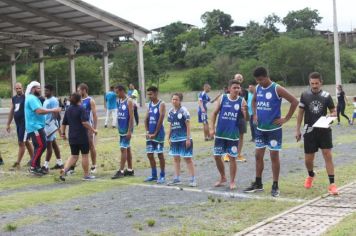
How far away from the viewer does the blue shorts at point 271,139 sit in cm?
887

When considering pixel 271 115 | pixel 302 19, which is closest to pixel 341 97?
pixel 271 115

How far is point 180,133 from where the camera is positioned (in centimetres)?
1003

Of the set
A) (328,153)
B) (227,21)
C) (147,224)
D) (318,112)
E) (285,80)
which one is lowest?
(147,224)

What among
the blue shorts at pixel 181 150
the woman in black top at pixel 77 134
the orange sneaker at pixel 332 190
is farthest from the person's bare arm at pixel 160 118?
the orange sneaker at pixel 332 190

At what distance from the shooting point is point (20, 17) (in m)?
41.8

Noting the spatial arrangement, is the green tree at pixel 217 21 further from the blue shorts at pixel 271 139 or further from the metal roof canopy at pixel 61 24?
the blue shorts at pixel 271 139

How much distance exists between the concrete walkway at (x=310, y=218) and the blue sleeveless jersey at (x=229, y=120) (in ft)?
6.48

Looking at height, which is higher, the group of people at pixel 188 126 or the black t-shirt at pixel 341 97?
the black t-shirt at pixel 341 97

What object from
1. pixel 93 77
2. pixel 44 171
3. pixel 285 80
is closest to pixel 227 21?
pixel 285 80

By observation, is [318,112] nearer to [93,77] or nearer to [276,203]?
[276,203]

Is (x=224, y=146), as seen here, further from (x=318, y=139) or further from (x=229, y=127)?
(x=318, y=139)

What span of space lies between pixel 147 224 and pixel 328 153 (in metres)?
3.35

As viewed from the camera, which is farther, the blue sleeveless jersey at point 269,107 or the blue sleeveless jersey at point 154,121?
the blue sleeveless jersey at point 154,121

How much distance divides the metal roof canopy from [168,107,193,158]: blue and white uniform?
2857 cm
